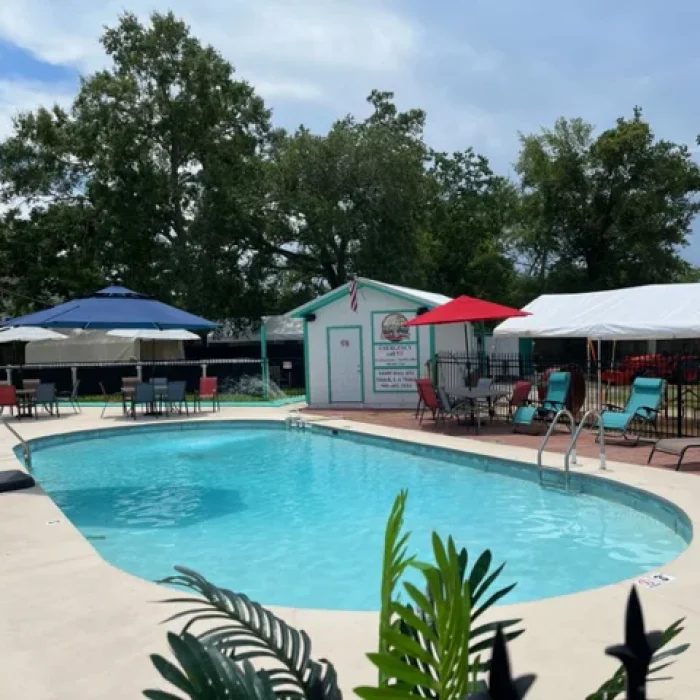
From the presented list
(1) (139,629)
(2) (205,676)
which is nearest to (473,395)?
(1) (139,629)

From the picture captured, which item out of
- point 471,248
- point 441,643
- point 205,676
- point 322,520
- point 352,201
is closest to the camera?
point 441,643

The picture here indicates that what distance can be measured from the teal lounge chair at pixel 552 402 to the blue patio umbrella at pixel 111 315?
20.5 ft

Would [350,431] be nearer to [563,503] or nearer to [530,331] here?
[530,331]

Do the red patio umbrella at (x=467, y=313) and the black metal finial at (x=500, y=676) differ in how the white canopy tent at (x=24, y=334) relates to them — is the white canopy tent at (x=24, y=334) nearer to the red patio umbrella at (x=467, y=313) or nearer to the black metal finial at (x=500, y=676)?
the red patio umbrella at (x=467, y=313)

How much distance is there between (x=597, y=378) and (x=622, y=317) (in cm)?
292

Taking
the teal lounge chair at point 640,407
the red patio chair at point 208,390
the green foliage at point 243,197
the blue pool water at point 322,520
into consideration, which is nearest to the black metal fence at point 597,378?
→ the teal lounge chair at point 640,407

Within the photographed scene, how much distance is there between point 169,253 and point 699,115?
21.5 meters

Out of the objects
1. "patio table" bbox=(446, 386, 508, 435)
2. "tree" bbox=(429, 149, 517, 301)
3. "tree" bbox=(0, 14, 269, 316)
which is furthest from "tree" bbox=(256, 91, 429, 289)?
"patio table" bbox=(446, 386, 508, 435)

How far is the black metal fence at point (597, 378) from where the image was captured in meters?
12.5

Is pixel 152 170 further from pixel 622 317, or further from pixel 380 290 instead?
pixel 622 317

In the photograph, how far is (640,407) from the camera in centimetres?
1082

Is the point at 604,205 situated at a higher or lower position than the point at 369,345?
higher

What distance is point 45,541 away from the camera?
6062 mm

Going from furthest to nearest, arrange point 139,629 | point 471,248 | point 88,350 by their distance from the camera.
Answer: point 471,248, point 88,350, point 139,629
